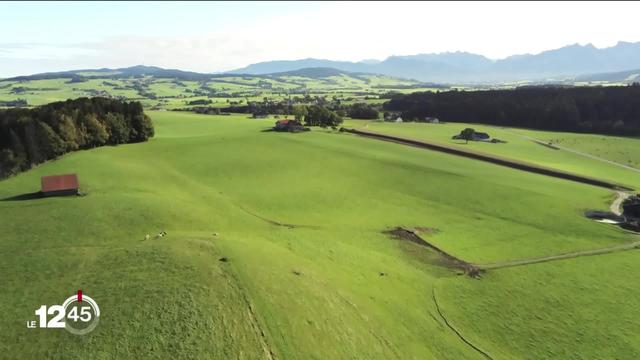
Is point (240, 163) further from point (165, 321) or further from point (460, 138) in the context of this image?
point (460, 138)

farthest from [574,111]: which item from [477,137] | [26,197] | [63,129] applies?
[26,197]

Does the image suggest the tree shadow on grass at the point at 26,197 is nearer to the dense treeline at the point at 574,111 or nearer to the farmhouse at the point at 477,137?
the farmhouse at the point at 477,137

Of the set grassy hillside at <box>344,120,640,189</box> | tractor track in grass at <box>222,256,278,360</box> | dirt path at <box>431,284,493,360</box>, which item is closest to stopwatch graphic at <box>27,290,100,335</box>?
tractor track in grass at <box>222,256,278,360</box>

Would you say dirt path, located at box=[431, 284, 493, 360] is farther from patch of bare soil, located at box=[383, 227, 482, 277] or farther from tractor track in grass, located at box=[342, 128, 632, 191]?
tractor track in grass, located at box=[342, 128, 632, 191]

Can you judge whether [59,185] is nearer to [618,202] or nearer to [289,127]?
[289,127]

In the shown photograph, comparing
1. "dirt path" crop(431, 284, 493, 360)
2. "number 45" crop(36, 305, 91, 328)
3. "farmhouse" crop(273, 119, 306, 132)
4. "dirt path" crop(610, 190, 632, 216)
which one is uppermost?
"farmhouse" crop(273, 119, 306, 132)

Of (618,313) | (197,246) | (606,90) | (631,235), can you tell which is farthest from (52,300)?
(606,90)
